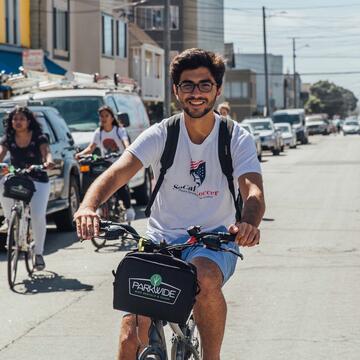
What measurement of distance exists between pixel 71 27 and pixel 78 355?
3912cm

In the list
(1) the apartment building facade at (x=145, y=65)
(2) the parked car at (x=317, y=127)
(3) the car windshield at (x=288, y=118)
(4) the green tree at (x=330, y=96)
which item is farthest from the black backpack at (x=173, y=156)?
(4) the green tree at (x=330, y=96)

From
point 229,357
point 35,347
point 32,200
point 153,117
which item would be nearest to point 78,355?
point 35,347

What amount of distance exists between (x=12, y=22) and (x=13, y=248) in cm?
2787

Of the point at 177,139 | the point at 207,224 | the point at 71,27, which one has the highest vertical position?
the point at 71,27

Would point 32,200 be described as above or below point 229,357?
above

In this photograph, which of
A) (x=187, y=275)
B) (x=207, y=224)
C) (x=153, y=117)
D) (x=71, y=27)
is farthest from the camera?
(x=153, y=117)

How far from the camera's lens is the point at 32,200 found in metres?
10.7

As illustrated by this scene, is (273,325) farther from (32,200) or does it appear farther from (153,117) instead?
(153,117)

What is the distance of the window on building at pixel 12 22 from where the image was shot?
36.6 metres

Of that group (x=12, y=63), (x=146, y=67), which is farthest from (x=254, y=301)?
(x=146, y=67)

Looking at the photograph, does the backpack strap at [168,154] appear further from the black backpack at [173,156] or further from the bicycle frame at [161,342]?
the bicycle frame at [161,342]

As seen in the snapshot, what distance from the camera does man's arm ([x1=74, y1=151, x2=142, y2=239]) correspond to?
4539mm

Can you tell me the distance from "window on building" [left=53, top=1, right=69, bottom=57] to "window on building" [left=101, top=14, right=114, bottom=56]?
473cm

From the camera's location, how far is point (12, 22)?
37125 millimetres
